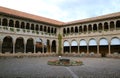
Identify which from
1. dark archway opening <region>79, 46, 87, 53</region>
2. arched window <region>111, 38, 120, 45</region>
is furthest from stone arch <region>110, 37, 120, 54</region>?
dark archway opening <region>79, 46, 87, 53</region>

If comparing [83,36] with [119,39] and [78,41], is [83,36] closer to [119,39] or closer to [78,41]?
[78,41]

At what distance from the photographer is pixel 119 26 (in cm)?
3156

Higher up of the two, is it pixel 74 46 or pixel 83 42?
pixel 83 42

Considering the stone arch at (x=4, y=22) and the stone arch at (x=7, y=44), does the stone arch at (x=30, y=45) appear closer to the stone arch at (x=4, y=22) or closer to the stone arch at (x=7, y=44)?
the stone arch at (x=7, y=44)

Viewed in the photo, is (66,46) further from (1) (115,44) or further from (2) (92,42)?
(1) (115,44)

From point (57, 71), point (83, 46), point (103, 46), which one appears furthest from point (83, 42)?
point (57, 71)

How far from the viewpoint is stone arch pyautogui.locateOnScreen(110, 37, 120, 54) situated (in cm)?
3061

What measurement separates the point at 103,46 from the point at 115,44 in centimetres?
345

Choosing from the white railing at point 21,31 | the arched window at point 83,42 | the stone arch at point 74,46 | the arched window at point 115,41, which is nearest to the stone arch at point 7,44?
the white railing at point 21,31

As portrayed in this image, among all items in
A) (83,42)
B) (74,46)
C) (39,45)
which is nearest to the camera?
(39,45)

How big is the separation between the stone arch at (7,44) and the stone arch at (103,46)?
57.8 feet

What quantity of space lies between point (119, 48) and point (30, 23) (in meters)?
18.3

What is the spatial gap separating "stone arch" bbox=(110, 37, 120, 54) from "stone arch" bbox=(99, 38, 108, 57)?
116 cm

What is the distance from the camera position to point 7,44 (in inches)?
1208
